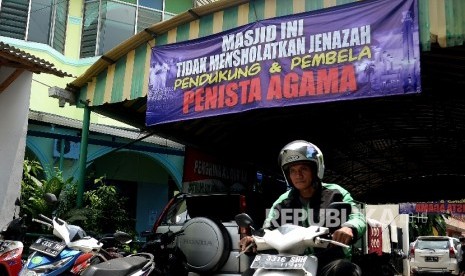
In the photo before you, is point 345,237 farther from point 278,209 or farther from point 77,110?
point 77,110

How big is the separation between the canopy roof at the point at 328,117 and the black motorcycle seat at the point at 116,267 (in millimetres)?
4980

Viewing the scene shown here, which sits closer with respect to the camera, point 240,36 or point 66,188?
point 240,36

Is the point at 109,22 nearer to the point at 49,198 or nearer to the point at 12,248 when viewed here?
the point at 12,248

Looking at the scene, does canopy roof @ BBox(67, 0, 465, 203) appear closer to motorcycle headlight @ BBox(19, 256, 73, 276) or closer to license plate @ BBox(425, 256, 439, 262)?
license plate @ BBox(425, 256, 439, 262)

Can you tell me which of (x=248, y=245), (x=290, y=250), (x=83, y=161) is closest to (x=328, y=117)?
(x=83, y=161)

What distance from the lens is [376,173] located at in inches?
852

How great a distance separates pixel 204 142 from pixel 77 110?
5.00m

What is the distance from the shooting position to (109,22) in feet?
53.4

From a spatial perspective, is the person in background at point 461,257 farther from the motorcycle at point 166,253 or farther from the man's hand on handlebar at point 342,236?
the man's hand on handlebar at point 342,236

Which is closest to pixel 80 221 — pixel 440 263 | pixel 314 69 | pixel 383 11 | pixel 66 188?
pixel 66 188

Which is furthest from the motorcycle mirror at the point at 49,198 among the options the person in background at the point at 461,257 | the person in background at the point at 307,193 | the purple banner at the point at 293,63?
the person in background at the point at 461,257

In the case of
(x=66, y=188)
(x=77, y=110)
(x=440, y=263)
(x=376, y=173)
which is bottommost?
(x=440, y=263)

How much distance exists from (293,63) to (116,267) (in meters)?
4.62

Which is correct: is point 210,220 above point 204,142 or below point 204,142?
below
